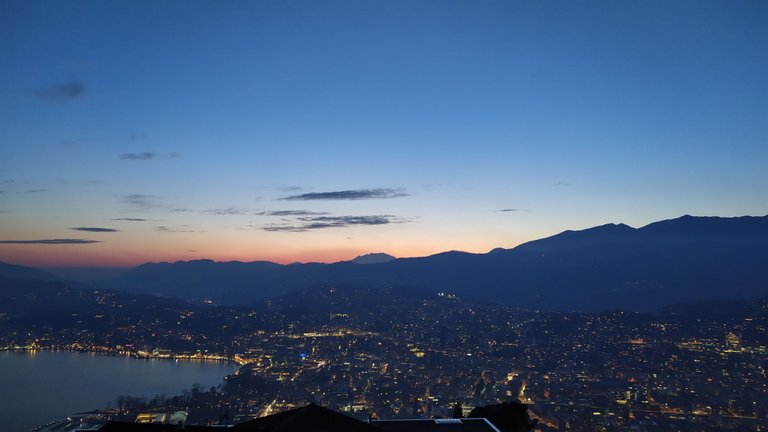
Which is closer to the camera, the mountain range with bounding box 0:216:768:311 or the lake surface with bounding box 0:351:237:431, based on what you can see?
the lake surface with bounding box 0:351:237:431

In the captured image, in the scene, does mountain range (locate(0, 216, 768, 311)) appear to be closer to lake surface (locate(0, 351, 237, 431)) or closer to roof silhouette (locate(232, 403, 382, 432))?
lake surface (locate(0, 351, 237, 431))

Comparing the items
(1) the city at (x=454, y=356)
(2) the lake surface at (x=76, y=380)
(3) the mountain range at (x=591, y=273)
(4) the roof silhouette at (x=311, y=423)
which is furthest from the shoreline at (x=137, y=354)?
(3) the mountain range at (x=591, y=273)

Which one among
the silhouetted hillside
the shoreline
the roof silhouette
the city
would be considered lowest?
the shoreline

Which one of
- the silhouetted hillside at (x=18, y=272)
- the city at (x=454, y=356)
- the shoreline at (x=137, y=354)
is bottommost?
the shoreline at (x=137, y=354)

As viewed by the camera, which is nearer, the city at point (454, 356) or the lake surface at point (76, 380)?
the city at point (454, 356)

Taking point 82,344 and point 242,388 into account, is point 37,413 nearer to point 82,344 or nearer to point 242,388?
point 242,388

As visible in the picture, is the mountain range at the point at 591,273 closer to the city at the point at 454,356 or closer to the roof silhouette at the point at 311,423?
the city at the point at 454,356

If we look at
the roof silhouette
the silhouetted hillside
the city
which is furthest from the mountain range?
the roof silhouette
